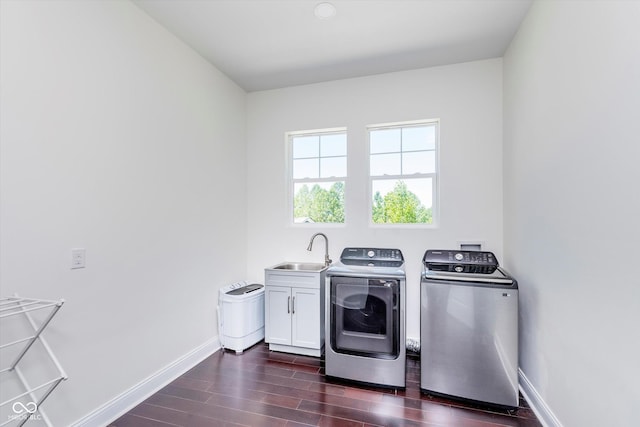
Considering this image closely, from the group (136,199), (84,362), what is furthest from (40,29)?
(84,362)

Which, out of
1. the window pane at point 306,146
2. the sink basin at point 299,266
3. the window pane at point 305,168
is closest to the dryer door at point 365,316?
the sink basin at point 299,266

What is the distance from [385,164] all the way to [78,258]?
2.78 metres

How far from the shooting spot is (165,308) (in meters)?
2.45

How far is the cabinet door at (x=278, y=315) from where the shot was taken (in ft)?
9.66

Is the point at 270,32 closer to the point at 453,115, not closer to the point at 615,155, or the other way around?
the point at 453,115

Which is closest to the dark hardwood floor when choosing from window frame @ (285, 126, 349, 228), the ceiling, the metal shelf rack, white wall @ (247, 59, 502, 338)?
the metal shelf rack

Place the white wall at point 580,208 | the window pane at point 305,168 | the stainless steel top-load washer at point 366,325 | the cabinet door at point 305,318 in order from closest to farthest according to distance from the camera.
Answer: the white wall at point 580,208 < the stainless steel top-load washer at point 366,325 < the cabinet door at point 305,318 < the window pane at point 305,168

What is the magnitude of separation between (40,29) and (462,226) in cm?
344

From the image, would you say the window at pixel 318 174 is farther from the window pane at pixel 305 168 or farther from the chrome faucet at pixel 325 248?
the chrome faucet at pixel 325 248

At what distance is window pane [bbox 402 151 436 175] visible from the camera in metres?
3.16

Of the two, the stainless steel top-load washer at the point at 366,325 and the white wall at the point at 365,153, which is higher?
the white wall at the point at 365,153

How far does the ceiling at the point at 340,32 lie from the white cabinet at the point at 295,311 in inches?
83.1

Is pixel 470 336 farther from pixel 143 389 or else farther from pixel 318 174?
pixel 143 389

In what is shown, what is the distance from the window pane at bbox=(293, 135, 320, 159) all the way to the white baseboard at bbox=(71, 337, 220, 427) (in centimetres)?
229
